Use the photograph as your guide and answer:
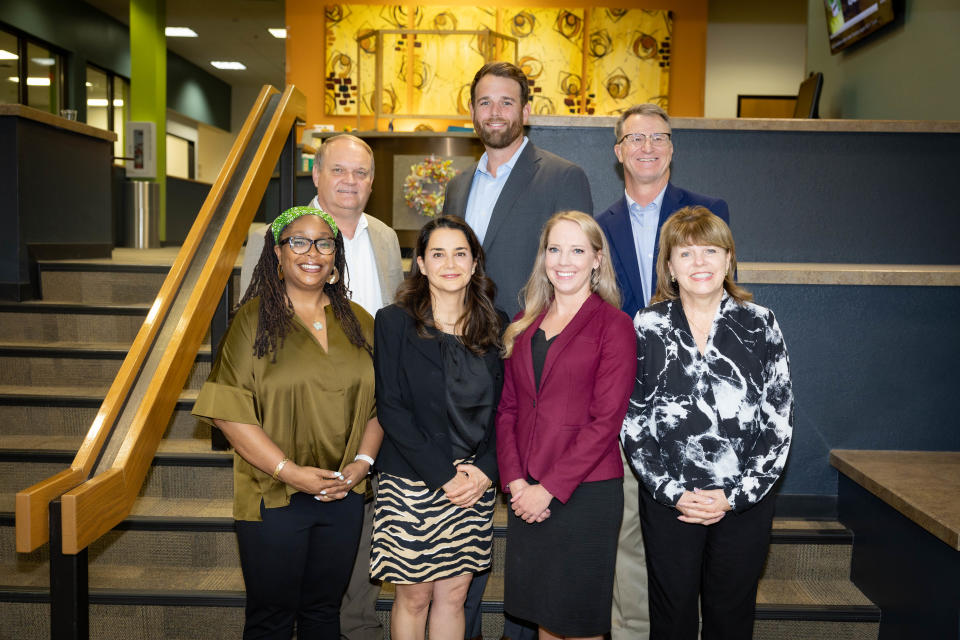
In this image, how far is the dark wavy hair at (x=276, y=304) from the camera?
6.45 feet

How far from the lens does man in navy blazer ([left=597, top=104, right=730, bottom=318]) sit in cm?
239

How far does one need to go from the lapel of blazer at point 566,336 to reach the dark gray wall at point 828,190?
187 cm

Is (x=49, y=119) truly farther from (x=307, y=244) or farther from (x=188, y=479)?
(x=307, y=244)

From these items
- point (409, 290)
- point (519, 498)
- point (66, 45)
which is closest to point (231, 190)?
point (409, 290)

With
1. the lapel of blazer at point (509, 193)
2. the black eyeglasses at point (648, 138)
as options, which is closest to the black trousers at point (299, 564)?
the lapel of blazer at point (509, 193)

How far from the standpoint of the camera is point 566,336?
2027 millimetres

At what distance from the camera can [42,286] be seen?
4242mm

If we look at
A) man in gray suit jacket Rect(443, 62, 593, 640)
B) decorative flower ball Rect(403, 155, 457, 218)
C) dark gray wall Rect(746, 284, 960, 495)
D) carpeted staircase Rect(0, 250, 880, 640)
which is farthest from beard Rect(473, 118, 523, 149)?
decorative flower ball Rect(403, 155, 457, 218)

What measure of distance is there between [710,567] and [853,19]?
471 cm

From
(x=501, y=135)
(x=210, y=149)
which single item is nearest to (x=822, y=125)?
(x=501, y=135)

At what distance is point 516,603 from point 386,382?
0.73m

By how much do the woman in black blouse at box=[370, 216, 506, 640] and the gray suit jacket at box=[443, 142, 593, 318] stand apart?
1.23 feet

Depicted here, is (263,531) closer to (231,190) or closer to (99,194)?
(231,190)

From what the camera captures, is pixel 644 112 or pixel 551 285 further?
pixel 644 112
